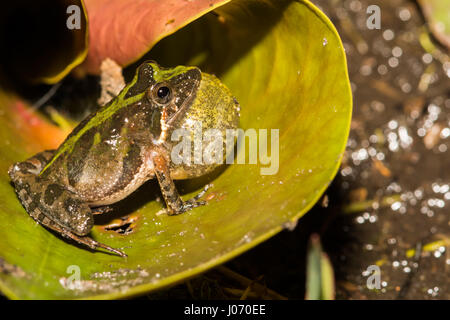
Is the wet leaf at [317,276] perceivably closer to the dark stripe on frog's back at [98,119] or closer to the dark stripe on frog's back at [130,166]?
the dark stripe on frog's back at [130,166]

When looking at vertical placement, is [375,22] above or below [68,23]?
below

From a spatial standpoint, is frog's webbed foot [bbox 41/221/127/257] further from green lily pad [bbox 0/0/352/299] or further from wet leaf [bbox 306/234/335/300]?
wet leaf [bbox 306/234/335/300]

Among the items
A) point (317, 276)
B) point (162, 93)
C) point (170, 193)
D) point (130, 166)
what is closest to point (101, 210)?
point (130, 166)

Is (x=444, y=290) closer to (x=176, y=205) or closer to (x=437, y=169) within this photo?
(x=437, y=169)
